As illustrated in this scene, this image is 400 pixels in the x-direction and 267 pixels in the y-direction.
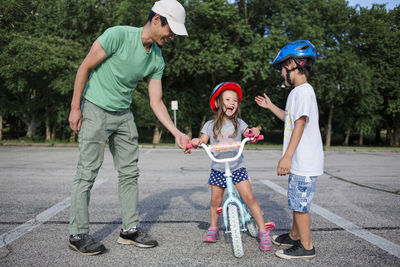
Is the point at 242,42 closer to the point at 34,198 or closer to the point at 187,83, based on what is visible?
the point at 187,83

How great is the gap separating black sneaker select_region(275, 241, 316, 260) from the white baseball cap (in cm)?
207

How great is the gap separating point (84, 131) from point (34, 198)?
9.17ft

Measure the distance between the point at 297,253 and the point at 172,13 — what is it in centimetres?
231

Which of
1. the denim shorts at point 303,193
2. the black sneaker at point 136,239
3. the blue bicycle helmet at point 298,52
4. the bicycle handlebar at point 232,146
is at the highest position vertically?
the blue bicycle helmet at point 298,52

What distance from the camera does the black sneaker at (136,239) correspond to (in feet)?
10.9

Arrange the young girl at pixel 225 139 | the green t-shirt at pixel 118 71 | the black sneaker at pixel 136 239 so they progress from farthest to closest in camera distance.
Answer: the young girl at pixel 225 139 < the black sneaker at pixel 136 239 < the green t-shirt at pixel 118 71

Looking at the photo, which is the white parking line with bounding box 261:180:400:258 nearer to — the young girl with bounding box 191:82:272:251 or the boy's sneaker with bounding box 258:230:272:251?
the boy's sneaker with bounding box 258:230:272:251

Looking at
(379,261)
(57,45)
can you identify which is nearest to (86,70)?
(379,261)

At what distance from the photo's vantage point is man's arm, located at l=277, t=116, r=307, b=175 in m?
3.02

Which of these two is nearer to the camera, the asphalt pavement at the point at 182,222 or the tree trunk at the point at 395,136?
the asphalt pavement at the point at 182,222

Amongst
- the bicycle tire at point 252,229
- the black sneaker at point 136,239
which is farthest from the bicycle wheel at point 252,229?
the black sneaker at point 136,239

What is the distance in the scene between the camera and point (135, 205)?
3.48m

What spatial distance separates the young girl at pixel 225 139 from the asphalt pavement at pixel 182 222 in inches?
13.5

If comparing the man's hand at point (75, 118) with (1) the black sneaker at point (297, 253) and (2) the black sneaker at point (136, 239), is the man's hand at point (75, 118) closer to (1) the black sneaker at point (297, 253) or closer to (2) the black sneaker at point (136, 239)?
(2) the black sneaker at point (136, 239)
